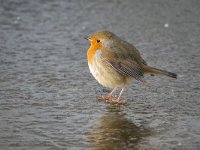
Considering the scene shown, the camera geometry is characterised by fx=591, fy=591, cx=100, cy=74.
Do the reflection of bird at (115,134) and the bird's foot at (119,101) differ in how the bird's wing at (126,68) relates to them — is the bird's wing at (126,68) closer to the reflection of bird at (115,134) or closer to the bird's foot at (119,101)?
the bird's foot at (119,101)

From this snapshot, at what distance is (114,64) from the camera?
5.98m

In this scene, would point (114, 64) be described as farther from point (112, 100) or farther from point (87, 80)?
point (87, 80)

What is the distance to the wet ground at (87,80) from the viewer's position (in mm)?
4781

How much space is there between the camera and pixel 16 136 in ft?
15.4

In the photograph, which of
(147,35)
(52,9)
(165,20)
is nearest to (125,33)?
(147,35)

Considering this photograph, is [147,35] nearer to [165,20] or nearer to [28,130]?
[165,20]

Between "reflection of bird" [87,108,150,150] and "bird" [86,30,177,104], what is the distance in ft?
2.07

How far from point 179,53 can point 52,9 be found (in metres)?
2.80

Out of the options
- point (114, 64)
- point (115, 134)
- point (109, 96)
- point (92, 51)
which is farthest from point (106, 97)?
point (115, 134)

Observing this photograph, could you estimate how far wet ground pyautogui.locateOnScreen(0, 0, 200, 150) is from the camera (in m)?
4.78

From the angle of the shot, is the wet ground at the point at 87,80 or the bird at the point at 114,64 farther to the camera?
the bird at the point at 114,64

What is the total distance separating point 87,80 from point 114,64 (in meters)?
0.69

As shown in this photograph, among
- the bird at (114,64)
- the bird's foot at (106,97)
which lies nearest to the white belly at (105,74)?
the bird at (114,64)

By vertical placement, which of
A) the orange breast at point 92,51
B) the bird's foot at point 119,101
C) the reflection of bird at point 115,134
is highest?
the orange breast at point 92,51
